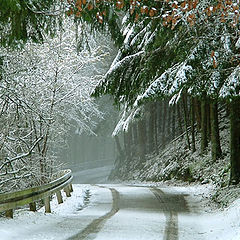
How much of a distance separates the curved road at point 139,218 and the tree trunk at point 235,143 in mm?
2026

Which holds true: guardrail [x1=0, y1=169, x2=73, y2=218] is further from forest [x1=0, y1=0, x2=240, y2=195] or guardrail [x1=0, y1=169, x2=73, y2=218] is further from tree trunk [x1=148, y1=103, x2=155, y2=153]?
tree trunk [x1=148, y1=103, x2=155, y2=153]

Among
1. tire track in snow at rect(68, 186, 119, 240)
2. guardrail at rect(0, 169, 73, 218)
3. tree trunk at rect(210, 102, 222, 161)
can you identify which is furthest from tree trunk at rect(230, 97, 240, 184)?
guardrail at rect(0, 169, 73, 218)

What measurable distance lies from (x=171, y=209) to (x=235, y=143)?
11.8ft

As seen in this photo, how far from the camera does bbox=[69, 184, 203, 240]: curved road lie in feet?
27.7

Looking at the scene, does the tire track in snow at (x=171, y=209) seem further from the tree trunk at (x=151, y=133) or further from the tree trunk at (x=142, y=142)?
the tree trunk at (x=142, y=142)

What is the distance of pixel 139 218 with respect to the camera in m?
10.8

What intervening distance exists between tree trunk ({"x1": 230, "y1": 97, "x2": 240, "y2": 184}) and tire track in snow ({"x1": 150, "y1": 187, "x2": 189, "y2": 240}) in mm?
2042

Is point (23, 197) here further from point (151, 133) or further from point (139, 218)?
point (151, 133)

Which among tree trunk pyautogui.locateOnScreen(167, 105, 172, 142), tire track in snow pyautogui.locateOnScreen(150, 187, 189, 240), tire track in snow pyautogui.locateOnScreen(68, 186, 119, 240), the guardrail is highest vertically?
tree trunk pyautogui.locateOnScreen(167, 105, 172, 142)

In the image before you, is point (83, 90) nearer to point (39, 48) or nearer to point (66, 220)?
point (39, 48)

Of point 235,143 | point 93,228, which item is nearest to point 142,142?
point 235,143

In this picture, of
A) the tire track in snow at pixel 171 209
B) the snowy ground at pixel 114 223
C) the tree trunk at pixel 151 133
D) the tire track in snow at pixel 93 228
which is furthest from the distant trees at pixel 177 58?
the tree trunk at pixel 151 133

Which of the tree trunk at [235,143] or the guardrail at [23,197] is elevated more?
the tree trunk at [235,143]

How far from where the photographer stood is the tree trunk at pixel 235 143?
14148 mm
